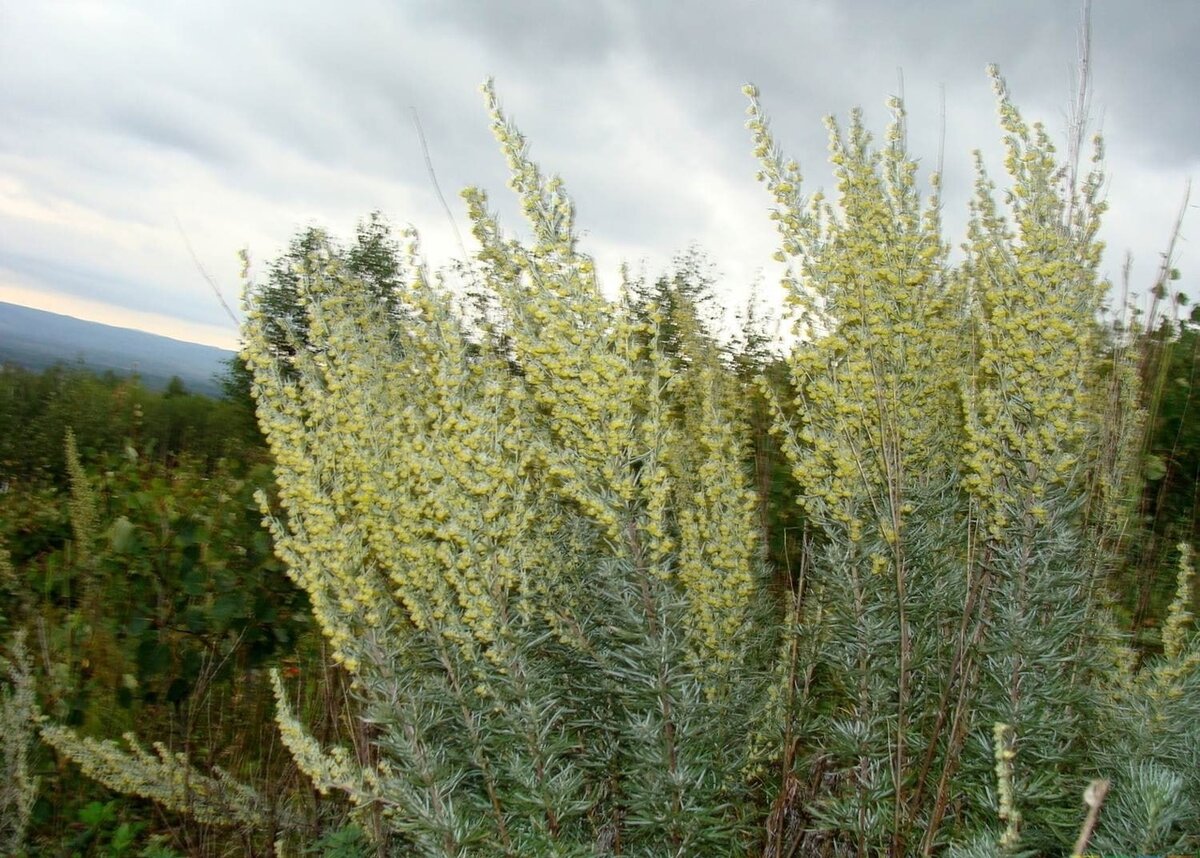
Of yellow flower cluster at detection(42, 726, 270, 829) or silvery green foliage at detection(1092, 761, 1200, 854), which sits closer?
silvery green foliage at detection(1092, 761, 1200, 854)

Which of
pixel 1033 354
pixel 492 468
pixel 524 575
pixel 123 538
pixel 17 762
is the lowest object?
pixel 17 762

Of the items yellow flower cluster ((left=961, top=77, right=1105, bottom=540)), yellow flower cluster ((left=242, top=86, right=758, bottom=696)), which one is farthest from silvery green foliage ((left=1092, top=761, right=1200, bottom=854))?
yellow flower cluster ((left=242, top=86, right=758, bottom=696))

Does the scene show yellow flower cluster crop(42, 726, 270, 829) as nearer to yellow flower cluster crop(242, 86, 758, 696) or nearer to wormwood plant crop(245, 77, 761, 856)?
wormwood plant crop(245, 77, 761, 856)

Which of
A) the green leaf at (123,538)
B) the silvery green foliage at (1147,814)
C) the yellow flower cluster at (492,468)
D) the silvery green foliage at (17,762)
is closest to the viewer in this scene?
the silvery green foliage at (1147,814)

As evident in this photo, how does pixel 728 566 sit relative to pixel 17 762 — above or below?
above

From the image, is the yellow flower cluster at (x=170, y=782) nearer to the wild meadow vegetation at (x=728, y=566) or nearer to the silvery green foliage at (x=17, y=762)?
the silvery green foliage at (x=17, y=762)

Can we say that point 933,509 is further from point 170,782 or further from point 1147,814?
point 170,782

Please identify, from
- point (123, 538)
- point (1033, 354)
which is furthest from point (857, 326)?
point (123, 538)

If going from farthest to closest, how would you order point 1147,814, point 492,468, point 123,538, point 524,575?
point 123,538 → point 524,575 → point 492,468 → point 1147,814

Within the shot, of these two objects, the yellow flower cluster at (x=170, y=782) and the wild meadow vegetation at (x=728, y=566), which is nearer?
the wild meadow vegetation at (x=728, y=566)

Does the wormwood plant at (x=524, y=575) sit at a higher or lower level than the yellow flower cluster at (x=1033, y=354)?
lower

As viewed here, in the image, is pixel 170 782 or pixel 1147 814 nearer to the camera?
pixel 1147 814

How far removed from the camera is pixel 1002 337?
7.72 ft

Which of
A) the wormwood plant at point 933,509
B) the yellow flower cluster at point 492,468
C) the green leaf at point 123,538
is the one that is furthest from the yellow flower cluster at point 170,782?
the wormwood plant at point 933,509
